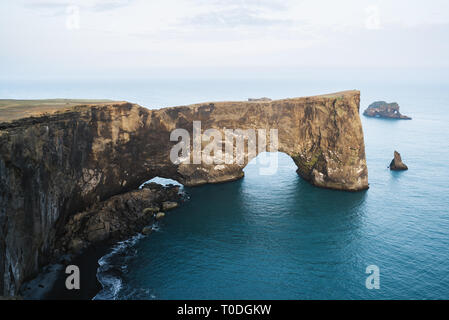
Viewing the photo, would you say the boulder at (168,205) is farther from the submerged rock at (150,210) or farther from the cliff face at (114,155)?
the cliff face at (114,155)

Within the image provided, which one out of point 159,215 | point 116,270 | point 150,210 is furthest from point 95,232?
point 159,215

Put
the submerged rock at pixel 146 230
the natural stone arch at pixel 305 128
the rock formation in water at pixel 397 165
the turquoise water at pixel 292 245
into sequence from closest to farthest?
the turquoise water at pixel 292 245
the submerged rock at pixel 146 230
the natural stone arch at pixel 305 128
the rock formation in water at pixel 397 165

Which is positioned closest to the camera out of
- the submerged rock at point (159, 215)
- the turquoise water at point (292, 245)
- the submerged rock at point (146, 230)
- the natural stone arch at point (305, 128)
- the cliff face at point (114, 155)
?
the cliff face at point (114, 155)

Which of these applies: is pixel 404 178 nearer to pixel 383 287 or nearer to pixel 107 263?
pixel 383 287

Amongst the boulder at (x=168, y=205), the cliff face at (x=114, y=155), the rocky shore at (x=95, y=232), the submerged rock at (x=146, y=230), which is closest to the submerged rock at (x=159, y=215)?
the rocky shore at (x=95, y=232)

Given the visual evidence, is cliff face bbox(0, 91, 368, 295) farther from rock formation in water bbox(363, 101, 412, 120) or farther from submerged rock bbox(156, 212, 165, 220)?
rock formation in water bbox(363, 101, 412, 120)

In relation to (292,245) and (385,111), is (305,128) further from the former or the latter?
(385,111)

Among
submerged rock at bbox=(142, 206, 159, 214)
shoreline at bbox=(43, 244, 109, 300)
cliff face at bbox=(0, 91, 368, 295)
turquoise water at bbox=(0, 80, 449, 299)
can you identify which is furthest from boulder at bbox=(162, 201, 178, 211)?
shoreline at bbox=(43, 244, 109, 300)
